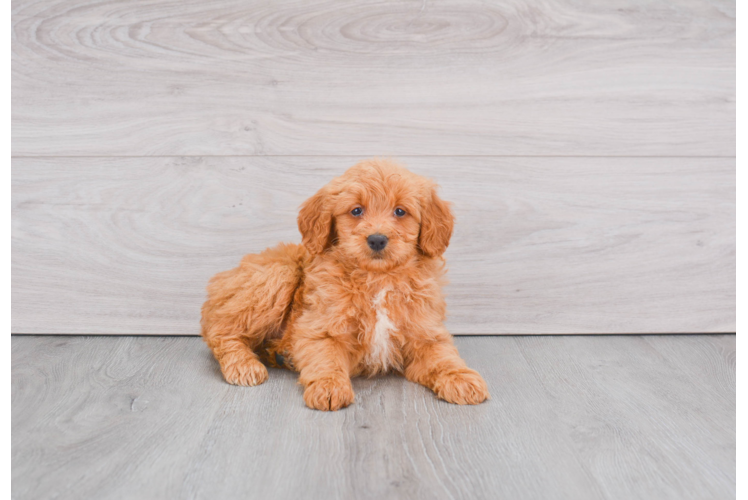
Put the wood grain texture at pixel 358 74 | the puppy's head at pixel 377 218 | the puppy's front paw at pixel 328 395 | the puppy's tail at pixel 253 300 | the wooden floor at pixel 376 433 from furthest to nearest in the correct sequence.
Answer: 1. the wood grain texture at pixel 358 74
2. the puppy's tail at pixel 253 300
3. the puppy's head at pixel 377 218
4. the puppy's front paw at pixel 328 395
5. the wooden floor at pixel 376 433

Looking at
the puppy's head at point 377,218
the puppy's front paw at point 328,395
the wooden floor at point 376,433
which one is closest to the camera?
the wooden floor at point 376,433

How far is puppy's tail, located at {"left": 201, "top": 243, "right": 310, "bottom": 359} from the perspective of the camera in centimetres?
207

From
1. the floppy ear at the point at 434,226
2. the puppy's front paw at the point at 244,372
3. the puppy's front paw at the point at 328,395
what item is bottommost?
the puppy's front paw at the point at 244,372

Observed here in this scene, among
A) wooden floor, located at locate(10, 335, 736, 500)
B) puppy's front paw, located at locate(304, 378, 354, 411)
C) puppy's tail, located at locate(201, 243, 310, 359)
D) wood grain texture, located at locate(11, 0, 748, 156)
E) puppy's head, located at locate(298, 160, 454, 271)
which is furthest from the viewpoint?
wood grain texture, located at locate(11, 0, 748, 156)

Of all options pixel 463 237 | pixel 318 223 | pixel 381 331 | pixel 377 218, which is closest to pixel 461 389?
pixel 381 331

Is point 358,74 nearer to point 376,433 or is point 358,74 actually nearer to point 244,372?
point 244,372

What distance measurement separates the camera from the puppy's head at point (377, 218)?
6.17 feet

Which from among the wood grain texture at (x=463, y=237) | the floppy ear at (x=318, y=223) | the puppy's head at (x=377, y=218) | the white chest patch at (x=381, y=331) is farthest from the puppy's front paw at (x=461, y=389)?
the wood grain texture at (x=463, y=237)

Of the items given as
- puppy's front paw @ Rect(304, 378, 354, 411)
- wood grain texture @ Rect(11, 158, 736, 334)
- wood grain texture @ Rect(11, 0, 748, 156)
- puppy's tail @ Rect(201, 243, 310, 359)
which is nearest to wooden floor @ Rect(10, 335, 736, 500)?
puppy's front paw @ Rect(304, 378, 354, 411)

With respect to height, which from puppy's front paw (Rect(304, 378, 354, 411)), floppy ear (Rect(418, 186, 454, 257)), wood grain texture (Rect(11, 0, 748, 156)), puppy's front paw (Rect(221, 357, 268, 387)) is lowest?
puppy's front paw (Rect(221, 357, 268, 387))

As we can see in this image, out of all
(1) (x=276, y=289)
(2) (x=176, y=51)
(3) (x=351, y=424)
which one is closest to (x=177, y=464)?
(3) (x=351, y=424)

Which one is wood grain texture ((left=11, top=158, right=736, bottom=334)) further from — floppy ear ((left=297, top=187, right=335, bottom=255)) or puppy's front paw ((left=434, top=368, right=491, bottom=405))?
puppy's front paw ((left=434, top=368, right=491, bottom=405))

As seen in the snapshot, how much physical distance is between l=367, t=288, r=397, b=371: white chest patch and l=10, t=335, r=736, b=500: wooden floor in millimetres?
105

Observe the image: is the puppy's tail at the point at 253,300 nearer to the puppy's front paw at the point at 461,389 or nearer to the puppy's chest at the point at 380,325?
the puppy's chest at the point at 380,325
